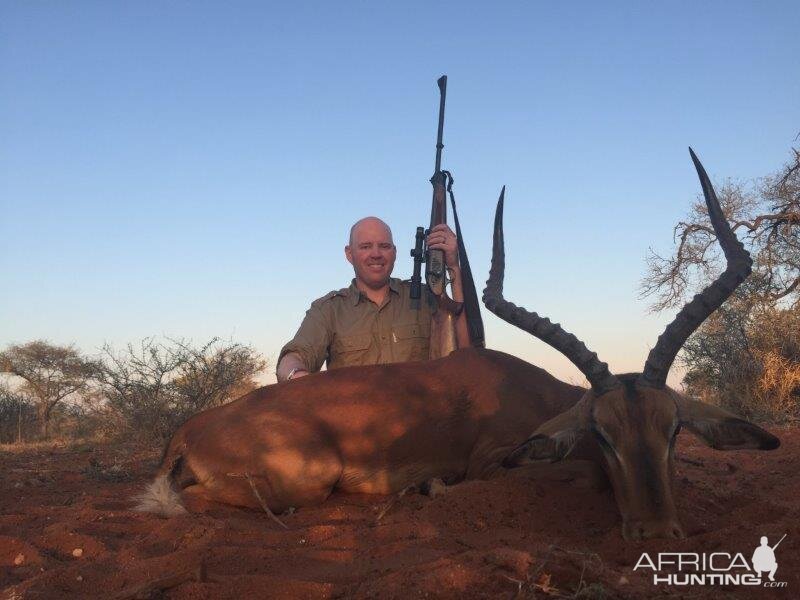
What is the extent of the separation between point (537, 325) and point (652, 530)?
1.57 m

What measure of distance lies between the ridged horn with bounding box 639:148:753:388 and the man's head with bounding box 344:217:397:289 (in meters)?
3.89

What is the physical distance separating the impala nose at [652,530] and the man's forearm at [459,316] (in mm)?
3578

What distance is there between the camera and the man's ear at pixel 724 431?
3.99 m

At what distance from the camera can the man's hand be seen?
7.25 metres

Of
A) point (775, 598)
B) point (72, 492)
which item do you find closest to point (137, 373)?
point (72, 492)

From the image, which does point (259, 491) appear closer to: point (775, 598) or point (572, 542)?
point (572, 542)

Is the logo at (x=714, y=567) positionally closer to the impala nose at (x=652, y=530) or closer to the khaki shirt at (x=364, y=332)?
the impala nose at (x=652, y=530)

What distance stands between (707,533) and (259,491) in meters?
2.86

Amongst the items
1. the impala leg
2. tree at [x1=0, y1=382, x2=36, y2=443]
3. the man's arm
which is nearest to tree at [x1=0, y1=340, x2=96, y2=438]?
tree at [x1=0, y1=382, x2=36, y2=443]

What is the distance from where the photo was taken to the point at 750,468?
5926mm

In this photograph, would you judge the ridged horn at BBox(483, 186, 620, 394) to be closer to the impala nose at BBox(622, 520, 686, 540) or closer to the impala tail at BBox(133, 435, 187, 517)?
the impala nose at BBox(622, 520, 686, 540)

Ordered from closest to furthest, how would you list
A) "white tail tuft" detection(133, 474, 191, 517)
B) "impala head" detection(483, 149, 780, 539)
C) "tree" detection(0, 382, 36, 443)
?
"impala head" detection(483, 149, 780, 539) < "white tail tuft" detection(133, 474, 191, 517) < "tree" detection(0, 382, 36, 443)

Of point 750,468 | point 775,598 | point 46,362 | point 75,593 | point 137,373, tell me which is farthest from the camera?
point 46,362

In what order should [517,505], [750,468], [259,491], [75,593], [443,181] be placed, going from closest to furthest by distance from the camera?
[75,593] → [517,505] → [259,491] → [750,468] → [443,181]
